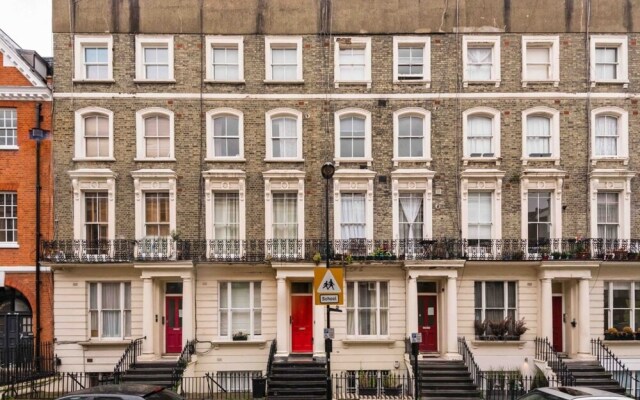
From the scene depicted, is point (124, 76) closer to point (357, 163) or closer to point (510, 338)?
point (357, 163)

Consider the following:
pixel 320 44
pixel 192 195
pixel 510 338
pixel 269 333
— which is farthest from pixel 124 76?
pixel 510 338

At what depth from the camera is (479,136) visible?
19500 millimetres

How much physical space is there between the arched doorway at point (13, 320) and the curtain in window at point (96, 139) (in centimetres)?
599

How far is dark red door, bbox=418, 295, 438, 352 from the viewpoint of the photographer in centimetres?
1934

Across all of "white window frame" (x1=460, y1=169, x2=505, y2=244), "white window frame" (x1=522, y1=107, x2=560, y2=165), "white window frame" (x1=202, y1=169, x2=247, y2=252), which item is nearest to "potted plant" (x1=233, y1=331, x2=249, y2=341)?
"white window frame" (x1=202, y1=169, x2=247, y2=252)

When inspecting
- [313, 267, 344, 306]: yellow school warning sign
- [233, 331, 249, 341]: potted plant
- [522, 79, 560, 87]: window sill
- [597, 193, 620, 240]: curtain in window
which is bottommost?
[233, 331, 249, 341]: potted plant

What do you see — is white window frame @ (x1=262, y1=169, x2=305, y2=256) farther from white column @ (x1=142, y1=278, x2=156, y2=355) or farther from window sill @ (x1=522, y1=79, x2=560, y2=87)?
window sill @ (x1=522, y1=79, x2=560, y2=87)

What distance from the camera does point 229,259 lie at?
61.2 ft

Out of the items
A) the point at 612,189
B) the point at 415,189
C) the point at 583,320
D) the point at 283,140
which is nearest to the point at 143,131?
the point at 283,140

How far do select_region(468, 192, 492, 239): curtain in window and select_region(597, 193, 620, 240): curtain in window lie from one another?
4.19 metres

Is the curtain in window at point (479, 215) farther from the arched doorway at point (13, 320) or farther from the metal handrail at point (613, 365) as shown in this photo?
the arched doorway at point (13, 320)

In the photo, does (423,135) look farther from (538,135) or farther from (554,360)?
(554,360)

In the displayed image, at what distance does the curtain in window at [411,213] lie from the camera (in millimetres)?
19406

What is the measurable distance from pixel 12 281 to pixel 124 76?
8.60 meters
